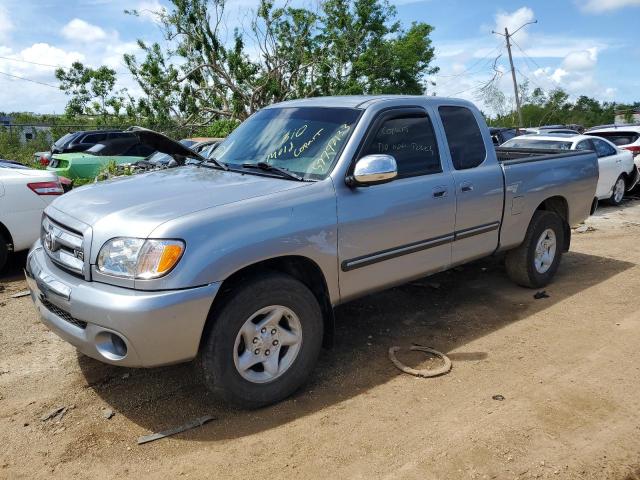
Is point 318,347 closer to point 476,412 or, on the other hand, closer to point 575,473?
point 476,412

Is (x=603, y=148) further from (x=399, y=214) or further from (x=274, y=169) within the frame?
(x=274, y=169)

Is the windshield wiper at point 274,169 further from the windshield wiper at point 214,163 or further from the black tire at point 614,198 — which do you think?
the black tire at point 614,198

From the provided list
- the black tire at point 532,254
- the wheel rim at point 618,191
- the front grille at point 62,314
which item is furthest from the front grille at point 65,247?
the wheel rim at point 618,191

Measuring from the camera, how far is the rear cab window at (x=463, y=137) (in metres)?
4.64

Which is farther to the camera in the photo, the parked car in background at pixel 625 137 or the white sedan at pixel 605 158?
the parked car in background at pixel 625 137

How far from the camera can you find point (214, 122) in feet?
78.5

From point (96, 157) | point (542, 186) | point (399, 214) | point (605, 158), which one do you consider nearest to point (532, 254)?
Answer: point (542, 186)

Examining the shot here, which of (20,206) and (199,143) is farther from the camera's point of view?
(199,143)

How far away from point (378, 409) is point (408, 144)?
2015mm

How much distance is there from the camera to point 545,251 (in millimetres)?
5895

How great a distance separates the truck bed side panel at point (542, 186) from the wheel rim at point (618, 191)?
658cm

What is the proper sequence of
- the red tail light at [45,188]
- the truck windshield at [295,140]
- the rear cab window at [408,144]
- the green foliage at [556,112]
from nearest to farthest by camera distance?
1. the truck windshield at [295,140]
2. the rear cab window at [408,144]
3. the red tail light at [45,188]
4. the green foliage at [556,112]

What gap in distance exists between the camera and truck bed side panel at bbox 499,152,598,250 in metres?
5.15

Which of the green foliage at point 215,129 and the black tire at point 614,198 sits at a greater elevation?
the green foliage at point 215,129
